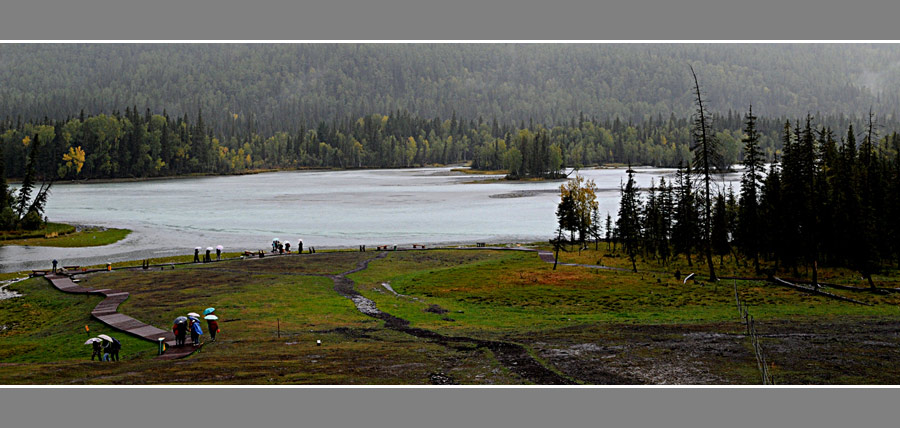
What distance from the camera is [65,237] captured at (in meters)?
86.1

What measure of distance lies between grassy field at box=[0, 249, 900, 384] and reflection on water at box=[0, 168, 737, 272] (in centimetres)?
2676

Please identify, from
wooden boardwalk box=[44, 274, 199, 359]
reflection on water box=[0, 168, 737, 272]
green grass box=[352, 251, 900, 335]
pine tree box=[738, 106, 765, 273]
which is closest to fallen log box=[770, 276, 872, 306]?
green grass box=[352, 251, 900, 335]

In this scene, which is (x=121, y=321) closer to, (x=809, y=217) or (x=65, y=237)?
(x=809, y=217)

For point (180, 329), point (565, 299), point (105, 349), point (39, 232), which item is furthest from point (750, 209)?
point (39, 232)

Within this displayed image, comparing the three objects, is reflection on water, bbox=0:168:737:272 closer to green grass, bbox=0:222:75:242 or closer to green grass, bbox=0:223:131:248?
green grass, bbox=0:223:131:248

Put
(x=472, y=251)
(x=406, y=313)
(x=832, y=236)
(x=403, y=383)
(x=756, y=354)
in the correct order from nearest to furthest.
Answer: (x=403, y=383)
(x=756, y=354)
(x=406, y=313)
(x=832, y=236)
(x=472, y=251)

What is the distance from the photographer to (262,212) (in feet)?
401

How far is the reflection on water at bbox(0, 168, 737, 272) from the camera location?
7952 cm

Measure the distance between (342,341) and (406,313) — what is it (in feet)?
29.1

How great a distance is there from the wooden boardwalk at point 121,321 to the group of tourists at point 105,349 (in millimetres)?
1848

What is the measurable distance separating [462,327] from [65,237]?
7507cm

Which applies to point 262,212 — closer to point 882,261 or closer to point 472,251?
point 472,251

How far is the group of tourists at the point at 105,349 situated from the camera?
26781 mm

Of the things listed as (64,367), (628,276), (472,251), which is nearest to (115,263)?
(472,251)
